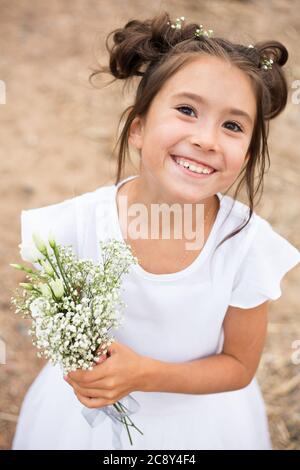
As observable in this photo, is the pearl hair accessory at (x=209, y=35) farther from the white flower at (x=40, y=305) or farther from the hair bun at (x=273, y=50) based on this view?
the white flower at (x=40, y=305)

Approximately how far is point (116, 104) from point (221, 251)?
10.1 ft

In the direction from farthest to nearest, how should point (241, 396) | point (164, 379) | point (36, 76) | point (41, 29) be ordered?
point (41, 29)
point (36, 76)
point (241, 396)
point (164, 379)

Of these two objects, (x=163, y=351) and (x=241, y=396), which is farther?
(x=241, y=396)

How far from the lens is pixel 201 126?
1.59 meters

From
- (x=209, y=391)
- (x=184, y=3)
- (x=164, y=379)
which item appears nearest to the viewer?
(x=164, y=379)

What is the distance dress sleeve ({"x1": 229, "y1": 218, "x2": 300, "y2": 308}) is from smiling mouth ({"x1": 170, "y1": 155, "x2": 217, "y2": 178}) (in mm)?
336

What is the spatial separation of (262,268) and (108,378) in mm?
608

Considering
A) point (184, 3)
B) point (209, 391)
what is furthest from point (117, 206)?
point (184, 3)

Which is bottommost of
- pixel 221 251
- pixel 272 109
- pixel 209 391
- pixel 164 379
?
pixel 209 391

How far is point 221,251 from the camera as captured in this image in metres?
1.86

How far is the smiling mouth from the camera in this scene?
1617 mm

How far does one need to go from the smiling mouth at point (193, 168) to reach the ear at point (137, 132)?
0.66 feet
